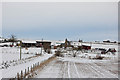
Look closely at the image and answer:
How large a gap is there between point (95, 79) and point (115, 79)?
2.12 m

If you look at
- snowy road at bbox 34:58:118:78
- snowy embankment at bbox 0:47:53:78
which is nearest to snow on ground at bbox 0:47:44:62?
snowy embankment at bbox 0:47:53:78

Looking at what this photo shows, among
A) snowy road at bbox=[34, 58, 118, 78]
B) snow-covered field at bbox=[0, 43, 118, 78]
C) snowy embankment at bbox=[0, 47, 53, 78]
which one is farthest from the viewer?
snowy embankment at bbox=[0, 47, 53, 78]

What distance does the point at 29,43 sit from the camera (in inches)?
4727

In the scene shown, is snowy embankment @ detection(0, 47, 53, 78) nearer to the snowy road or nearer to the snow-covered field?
the snow-covered field

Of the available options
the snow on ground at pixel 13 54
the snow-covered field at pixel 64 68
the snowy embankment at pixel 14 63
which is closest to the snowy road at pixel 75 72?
the snow-covered field at pixel 64 68

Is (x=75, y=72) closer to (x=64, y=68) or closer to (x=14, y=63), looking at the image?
(x=64, y=68)

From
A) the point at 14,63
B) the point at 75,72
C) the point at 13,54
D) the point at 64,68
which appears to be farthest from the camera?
the point at 13,54

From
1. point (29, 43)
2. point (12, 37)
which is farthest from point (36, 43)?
point (12, 37)

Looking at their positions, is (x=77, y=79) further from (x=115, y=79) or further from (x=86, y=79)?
(x=115, y=79)

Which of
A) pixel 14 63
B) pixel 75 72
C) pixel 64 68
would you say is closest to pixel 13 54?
pixel 14 63

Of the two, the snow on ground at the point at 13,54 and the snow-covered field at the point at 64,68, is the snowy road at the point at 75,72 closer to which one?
the snow-covered field at the point at 64,68

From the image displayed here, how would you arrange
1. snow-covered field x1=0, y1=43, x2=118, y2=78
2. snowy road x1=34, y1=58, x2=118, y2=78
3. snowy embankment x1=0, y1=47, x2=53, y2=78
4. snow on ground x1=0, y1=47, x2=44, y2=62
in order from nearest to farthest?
snowy road x1=34, y1=58, x2=118, y2=78
snow-covered field x1=0, y1=43, x2=118, y2=78
snowy embankment x1=0, y1=47, x2=53, y2=78
snow on ground x1=0, y1=47, x2=44, y2=62

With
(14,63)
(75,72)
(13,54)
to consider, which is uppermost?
(14,63)

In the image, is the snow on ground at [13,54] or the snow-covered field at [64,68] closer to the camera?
the snow-covered field at [64,68]
